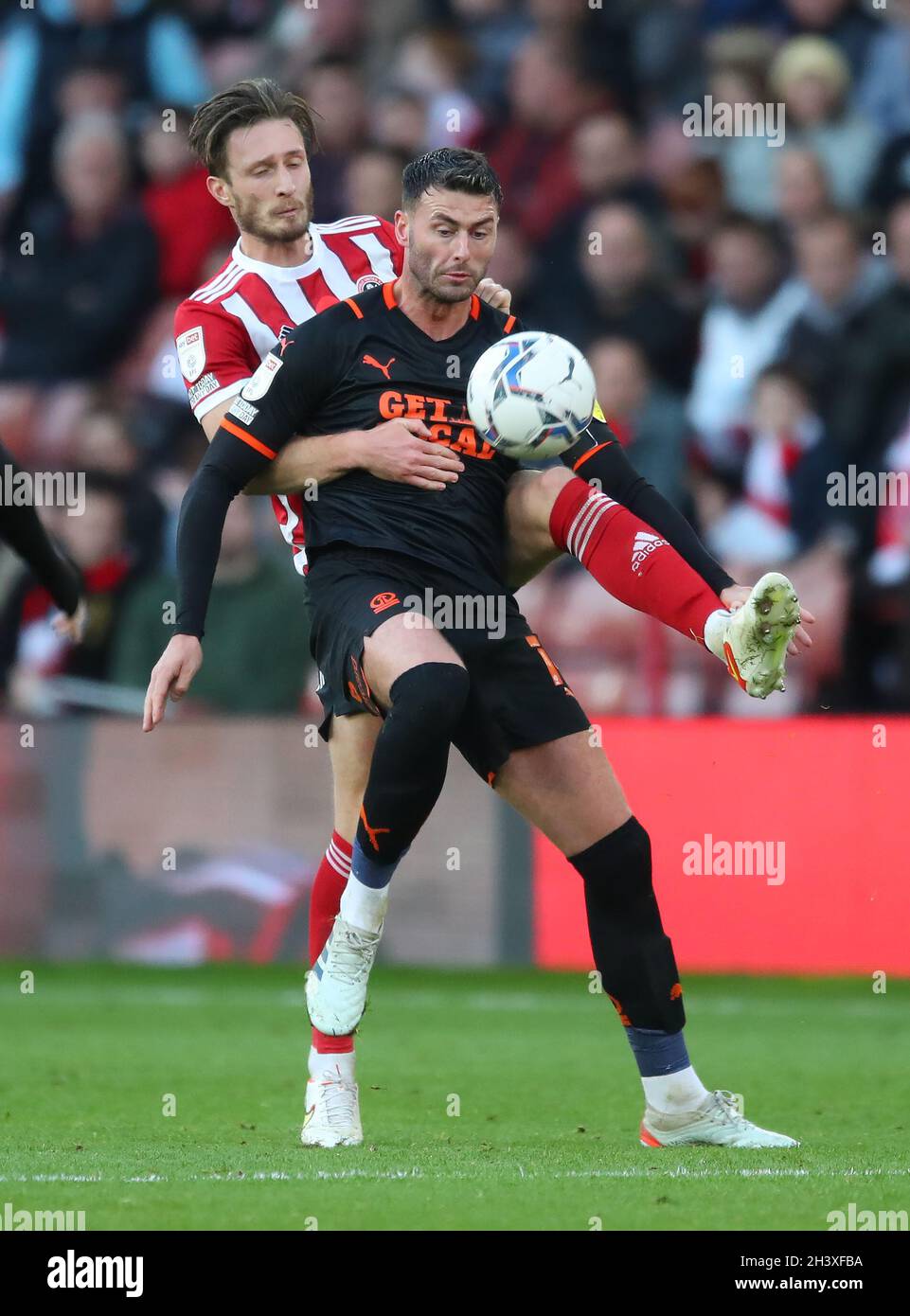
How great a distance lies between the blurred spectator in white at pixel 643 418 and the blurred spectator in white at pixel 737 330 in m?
0.22

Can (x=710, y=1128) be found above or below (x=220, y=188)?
below

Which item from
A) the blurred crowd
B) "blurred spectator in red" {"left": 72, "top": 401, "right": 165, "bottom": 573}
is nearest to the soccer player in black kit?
the blurred crowd

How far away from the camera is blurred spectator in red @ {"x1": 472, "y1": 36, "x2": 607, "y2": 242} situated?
12.8 m

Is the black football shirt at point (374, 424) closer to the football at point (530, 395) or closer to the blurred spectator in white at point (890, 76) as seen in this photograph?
the football at point (530, 395)

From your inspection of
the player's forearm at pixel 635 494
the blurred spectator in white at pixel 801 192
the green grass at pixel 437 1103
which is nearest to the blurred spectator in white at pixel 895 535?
the blurred spectator in white at pixel 801 192

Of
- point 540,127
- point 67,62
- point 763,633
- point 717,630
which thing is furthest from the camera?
point 67,62

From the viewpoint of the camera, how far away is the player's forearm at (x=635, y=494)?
5.36m

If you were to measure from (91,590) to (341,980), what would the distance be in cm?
686

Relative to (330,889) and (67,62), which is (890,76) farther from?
(330,889)

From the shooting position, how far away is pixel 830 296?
11.6 metres

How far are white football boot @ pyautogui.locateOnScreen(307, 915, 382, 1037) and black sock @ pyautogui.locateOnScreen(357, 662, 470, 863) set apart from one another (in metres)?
0.29

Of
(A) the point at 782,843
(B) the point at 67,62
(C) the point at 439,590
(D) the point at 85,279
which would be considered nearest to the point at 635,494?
(C) the point at 439,590
